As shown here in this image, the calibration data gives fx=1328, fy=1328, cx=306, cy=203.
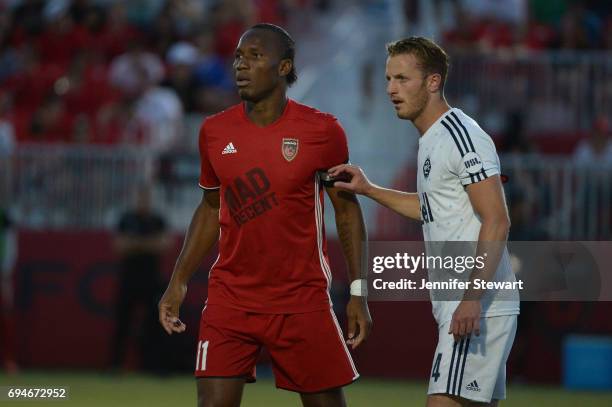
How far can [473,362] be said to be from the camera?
673 cm

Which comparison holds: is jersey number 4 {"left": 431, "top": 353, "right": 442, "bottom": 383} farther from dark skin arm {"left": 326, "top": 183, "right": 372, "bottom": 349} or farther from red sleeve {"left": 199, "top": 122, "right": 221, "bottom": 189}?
red sleeve {"left": 199, "top": 122, "right": 221, "bottom": 189}

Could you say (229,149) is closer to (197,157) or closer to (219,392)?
(219,392)

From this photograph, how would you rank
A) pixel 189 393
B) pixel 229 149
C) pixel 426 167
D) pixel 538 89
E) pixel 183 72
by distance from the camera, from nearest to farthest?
1. pixel 426 167
2. pixel 229 149
3. pixel 189 393
4. pixel 538 89
5. pixel 183 72

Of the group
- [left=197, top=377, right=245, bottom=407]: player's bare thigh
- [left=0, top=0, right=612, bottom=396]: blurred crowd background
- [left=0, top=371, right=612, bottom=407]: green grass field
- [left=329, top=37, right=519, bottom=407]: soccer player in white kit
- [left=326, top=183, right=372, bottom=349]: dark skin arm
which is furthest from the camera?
[left=0, top=0, right=612, bottom=396]: blurred crowd background

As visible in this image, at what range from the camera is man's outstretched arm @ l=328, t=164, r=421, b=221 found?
7320 mm

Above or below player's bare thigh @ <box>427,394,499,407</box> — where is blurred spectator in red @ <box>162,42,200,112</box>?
above

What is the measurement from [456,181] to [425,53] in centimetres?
72

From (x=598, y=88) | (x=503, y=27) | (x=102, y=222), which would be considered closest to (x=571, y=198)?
(x=598, y=88)

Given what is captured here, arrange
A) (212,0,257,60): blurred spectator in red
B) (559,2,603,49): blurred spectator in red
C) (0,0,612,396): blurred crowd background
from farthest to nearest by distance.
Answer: (212,0,257,60): blurred spectator in red < (559,2,603,49): blurred spectator in red < (0,0,612,396): blurred crowd background

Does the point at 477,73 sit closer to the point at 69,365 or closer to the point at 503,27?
the point at 503,27

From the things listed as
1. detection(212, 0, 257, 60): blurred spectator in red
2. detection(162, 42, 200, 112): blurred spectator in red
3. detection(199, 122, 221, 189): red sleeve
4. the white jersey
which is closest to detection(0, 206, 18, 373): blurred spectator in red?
detection(162, 42, 200, 112): blurred spectator in red

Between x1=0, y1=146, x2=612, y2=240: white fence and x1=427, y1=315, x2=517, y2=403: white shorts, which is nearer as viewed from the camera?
x1=427, y1=315, x2=517, y2=403: white shorts

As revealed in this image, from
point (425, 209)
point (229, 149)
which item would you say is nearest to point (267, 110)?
point (229, 149)

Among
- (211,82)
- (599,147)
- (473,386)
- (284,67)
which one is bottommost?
(473,386)
